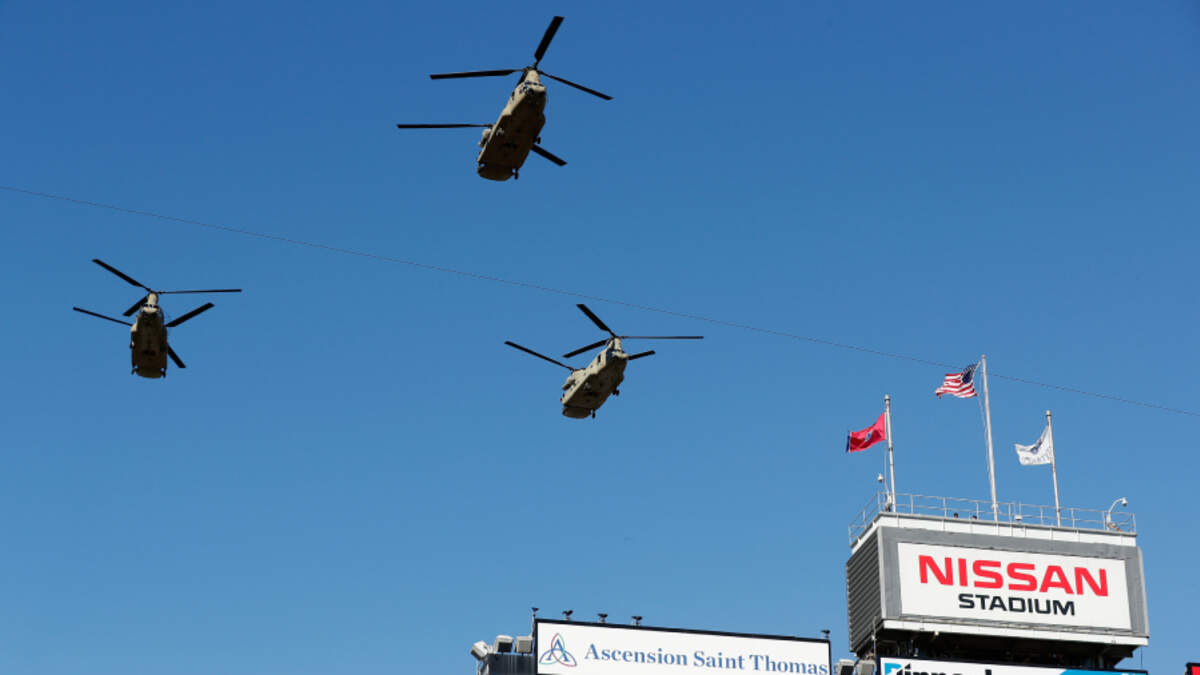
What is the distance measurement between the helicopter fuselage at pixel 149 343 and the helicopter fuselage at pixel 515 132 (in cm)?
1158

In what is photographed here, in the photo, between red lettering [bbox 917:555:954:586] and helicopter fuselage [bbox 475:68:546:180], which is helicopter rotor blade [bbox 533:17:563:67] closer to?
helicopter fuselage [bbox 475:68:546:180]

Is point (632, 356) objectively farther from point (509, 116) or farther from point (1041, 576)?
point (1041, 576)

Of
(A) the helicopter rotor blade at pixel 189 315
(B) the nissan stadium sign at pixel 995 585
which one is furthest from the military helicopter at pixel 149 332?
(B) the nissan stadium sign at pixel 995 585

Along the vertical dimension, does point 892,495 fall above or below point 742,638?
above

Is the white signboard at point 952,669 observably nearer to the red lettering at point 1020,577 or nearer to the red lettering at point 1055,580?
the red lettering at point 1020,577

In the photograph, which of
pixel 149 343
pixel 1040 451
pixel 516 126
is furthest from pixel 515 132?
pixel 1040 451

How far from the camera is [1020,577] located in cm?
8156

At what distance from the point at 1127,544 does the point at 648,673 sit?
76.9ft

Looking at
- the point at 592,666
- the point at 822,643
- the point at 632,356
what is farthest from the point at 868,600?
the point at 632,356

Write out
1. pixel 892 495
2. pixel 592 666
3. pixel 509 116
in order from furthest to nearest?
pixel 892 495, pixel 592 666, pixel 509 116

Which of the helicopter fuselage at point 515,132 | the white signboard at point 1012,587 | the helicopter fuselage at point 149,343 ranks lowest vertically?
the white signboard at point 1012,587

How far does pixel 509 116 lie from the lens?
57719 mm

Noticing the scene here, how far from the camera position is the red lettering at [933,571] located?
80750 millimetres

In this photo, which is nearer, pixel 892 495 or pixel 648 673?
pixel 648 673
